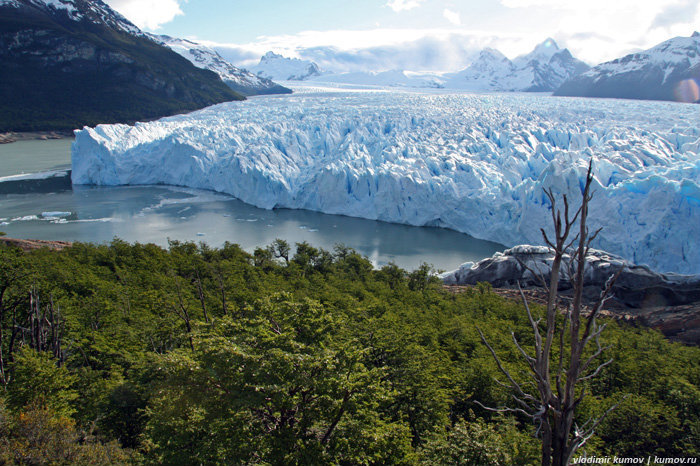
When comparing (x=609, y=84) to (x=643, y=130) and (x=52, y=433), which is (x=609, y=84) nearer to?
(x=643, y=130)

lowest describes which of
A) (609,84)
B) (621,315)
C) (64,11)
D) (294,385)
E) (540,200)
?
(621,315)

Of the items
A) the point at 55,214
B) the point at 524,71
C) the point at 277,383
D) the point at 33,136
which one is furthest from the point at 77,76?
the point at 524,71

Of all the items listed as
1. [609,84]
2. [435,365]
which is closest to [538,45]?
[609,84]

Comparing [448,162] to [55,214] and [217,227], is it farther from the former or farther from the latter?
[55,214]

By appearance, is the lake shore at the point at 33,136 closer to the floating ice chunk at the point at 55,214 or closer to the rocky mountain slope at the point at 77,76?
the rocky mountain slope at the point at 77,76

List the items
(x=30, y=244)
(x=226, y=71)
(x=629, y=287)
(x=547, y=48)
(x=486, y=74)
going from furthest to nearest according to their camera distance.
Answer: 1. (x=547, y=48)
2. (x=226, y=71)
3. (x=486, y=74)
4. (x=30, y=244)
5. (x=629, y=287)

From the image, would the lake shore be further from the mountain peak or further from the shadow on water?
the mountain peak
